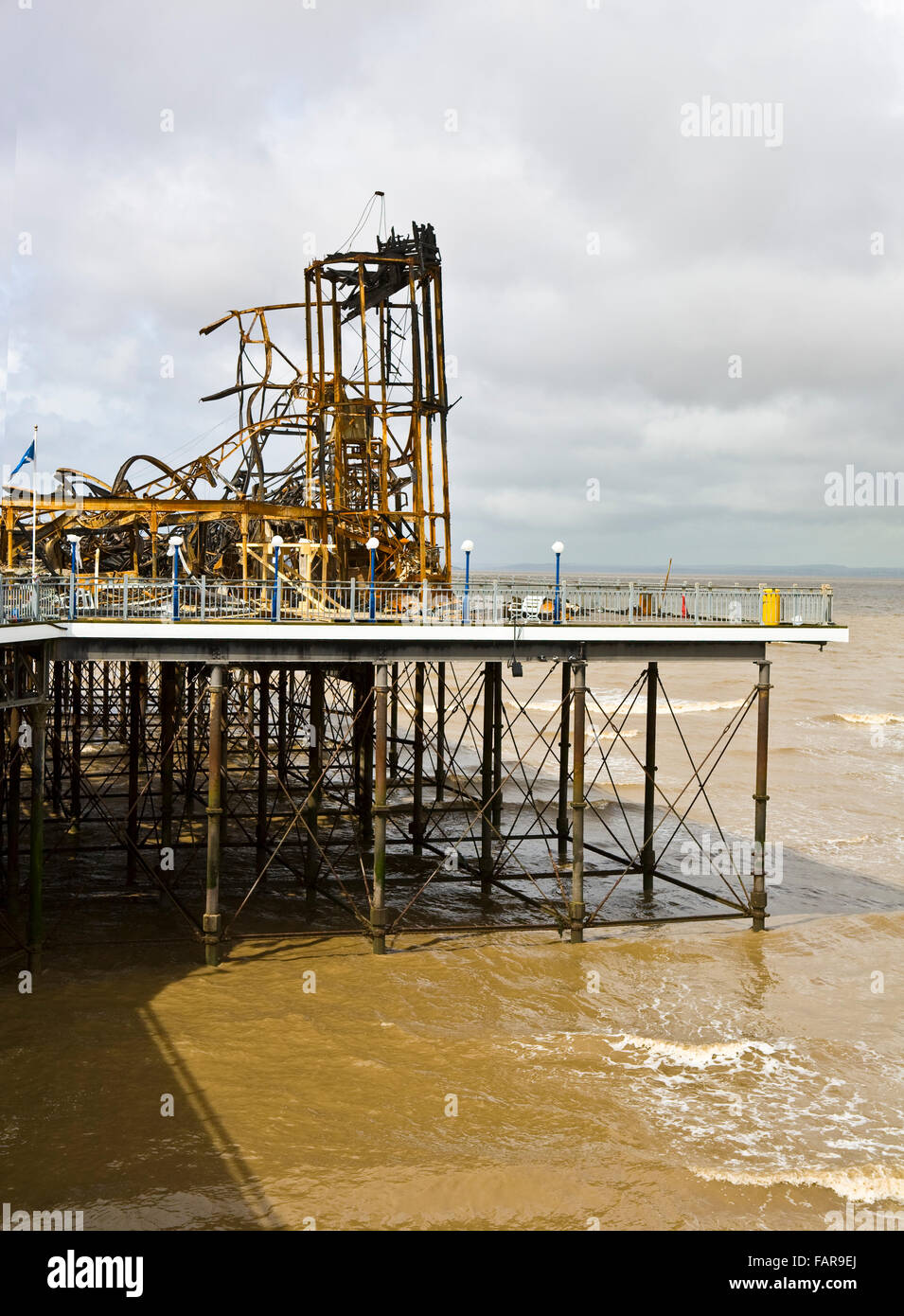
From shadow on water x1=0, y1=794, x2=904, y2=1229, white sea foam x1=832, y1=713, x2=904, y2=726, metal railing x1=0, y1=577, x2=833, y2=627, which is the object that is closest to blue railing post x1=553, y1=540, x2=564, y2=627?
metal railing x1=0, y1=577, x2=833, y2=627

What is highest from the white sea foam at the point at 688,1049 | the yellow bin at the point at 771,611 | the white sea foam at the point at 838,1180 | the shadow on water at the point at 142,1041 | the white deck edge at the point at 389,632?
the yellow bin at the point at 771,611

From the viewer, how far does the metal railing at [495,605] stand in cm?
2116

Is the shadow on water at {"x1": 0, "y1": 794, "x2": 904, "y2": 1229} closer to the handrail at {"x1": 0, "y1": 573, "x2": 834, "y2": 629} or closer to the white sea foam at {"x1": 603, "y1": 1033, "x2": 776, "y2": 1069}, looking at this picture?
the white sea foam at {"x1": 603, "y1": 1033, "x2": 776, "y2": 1069}

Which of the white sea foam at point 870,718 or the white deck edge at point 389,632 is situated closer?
the white deck edge at point 389,632

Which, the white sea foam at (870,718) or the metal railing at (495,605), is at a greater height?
the metal railing at (495,605)

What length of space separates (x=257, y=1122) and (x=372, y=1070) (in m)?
2.29

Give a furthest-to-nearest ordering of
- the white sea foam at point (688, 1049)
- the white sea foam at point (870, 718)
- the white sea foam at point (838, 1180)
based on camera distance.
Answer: the white sea foam at point (870, 718) < the white sea foam at point (688, 1049) < the white sea foam at point (838, 1180)

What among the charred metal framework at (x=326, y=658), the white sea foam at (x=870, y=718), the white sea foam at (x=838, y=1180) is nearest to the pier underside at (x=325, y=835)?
the charred metal framework at (x=326, y=658)

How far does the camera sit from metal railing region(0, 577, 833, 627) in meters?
21.2

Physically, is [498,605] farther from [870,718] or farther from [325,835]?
[870,718]

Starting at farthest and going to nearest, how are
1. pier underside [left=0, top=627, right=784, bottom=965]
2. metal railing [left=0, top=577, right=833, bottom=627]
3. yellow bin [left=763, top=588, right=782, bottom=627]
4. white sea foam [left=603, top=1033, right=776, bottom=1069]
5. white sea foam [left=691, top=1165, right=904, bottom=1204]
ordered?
1. yellow bin [left=763, top=588, right=782, bottom=627]
2. metal railing [left=0, top=577, right=833, bottom=627]
3. pier underside [left=0, top=627, right=784, bottom=965]
4. white sea foam [left=603, top=1033, right=776, bottom=1069]
5. white sea foam [left=691, top=1165, right=904, bottom=1204]

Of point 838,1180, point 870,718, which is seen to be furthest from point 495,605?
point 870,718

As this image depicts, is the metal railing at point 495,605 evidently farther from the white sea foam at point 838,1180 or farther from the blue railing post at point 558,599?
the white sea foam at point 838,1180
